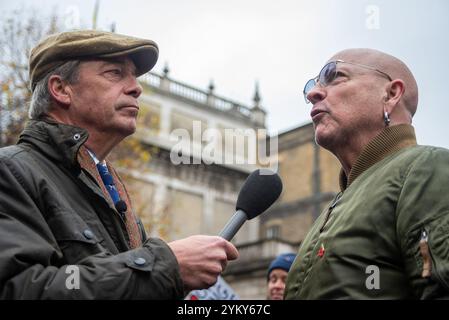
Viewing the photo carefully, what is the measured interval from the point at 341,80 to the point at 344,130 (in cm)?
29

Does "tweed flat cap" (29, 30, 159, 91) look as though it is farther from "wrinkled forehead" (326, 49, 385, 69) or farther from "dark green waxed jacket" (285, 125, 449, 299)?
"dark green waxed jacket" (285, 125, 449, 299)

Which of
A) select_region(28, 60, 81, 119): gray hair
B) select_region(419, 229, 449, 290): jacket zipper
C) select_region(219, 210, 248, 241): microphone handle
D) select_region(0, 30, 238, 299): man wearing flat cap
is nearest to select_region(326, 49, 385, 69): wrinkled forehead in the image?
select_region(0, 30, 238, 299): man wearing flat cap

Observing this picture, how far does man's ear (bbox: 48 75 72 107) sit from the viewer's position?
10.8ft

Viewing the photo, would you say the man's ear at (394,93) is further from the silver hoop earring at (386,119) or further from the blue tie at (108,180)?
the blue tie at (108,180)

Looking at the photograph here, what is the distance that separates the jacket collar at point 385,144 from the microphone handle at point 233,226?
0.69 metres

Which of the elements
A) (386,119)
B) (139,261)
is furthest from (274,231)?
(139,261)

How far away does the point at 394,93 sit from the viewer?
3490mm

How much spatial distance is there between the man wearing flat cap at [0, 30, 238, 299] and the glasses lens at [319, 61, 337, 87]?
2.90 ft

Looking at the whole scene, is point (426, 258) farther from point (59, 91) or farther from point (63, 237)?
point (59, 91)

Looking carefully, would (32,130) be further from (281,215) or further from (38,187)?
(281,215)

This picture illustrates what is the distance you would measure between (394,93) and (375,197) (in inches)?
32.3

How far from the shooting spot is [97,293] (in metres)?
2.40

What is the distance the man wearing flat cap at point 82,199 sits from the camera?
2.42 m
